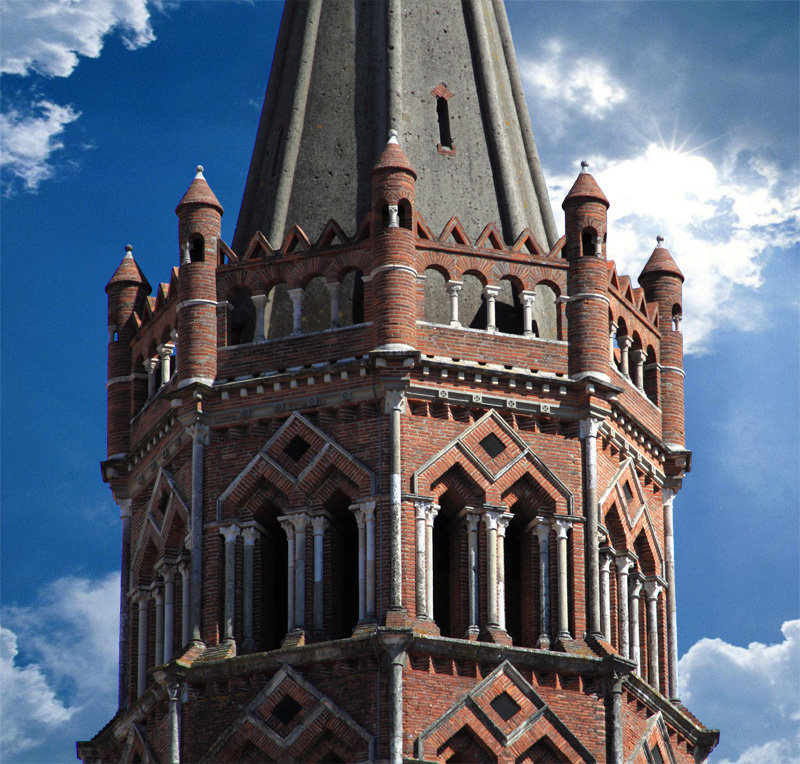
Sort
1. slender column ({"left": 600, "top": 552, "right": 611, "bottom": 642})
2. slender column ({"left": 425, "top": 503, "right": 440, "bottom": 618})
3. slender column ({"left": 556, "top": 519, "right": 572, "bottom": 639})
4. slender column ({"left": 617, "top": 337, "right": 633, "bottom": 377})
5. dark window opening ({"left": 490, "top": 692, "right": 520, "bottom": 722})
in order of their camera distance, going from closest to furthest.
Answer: dark window opening ({"left": 490, "top": 692, "right": 520, "bottom": 722})
slender column ({"left": 425, "top": 503, "right": 440, "bottom": 618})
slender column ({"left": 556, "top": 519, "right": 572, "bottom": 639})
slender column ({"left": 600, "top": 552, "right": 611, "bottom": 642})
slender column ({"left": 617, "top": 337, "right": 633, "bottom": 377})

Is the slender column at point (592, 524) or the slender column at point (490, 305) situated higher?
the slender column at point (490, 305)

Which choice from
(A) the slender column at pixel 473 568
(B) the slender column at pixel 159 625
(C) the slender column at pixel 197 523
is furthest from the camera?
(B) the slender column at pixel 159 625

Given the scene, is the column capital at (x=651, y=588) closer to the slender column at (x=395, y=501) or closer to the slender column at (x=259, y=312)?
Result: the slender column at (x=395, y=501)

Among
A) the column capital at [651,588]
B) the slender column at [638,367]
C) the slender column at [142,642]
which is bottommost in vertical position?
the slender column at [142,642]

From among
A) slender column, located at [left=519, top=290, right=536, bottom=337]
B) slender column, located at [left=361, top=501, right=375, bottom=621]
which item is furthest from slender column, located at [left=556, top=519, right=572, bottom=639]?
slender column, located at [left=519, top=290, right=536, bottom=337]

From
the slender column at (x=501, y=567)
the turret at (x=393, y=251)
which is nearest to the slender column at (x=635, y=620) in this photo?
the slender column at (x=501, y=567)

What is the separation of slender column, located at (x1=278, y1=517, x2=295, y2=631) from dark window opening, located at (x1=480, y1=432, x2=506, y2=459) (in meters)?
3.64

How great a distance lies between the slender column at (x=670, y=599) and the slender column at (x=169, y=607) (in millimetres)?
8975

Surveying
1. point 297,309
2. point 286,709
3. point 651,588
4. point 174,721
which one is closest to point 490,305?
point 297,309

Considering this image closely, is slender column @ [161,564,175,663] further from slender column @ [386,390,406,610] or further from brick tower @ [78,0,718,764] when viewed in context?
slender column @ [386,390,406,610]

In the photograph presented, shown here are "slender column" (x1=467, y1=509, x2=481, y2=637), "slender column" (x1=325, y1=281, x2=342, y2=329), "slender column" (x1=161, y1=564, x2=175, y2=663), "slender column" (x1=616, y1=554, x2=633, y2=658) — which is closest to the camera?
"slender column" (x1=467, y1=509, x2=481, y2=637)

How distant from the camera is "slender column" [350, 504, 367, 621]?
1969 inches

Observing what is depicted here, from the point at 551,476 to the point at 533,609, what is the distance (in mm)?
2452

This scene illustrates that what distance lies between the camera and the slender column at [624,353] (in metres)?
54.7
